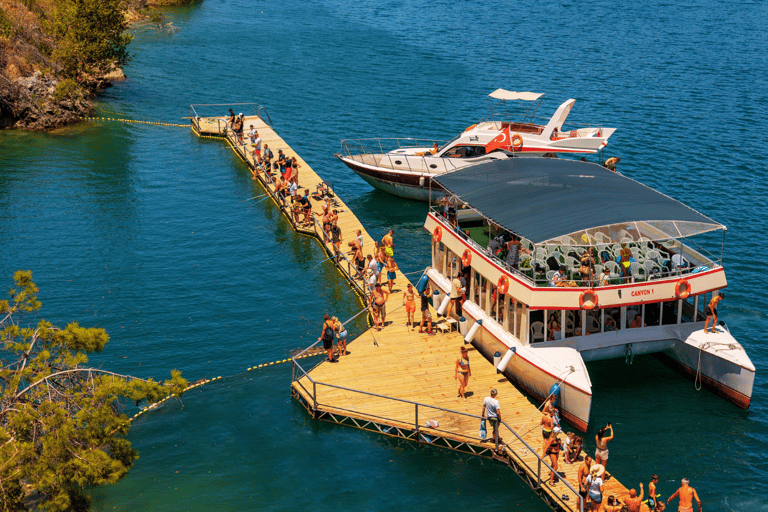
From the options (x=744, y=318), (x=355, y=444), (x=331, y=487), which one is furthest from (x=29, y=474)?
(x=744, y=318)

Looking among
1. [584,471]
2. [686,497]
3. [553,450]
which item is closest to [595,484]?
[584,471]

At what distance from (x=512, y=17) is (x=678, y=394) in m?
71.6

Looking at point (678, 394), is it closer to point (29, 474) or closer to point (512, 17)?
point (29, 474)

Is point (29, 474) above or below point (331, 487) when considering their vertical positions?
above

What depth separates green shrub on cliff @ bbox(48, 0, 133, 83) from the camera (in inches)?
2459

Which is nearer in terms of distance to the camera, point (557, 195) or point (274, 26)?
point (557, 195)

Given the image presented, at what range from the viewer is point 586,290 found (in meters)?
28.0

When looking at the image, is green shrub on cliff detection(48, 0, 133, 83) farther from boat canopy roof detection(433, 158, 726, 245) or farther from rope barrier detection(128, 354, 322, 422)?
rope barrier detection(128, 354, 322, 422)

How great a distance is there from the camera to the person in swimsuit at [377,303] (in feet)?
106

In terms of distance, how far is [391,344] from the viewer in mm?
31609

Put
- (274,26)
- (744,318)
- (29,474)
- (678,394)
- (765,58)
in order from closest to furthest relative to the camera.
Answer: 1. (29,474)
2. (678,394)
3. (744,318)
4. (765,58)
5. (274,26)

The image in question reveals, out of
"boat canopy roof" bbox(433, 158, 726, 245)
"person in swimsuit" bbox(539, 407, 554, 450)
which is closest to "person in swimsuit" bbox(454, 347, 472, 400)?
"person in swimsuit" bbox(539, 407, 554, 450)

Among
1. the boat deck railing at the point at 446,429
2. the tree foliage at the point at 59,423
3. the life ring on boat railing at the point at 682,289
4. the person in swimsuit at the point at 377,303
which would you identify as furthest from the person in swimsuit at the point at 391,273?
the tree foliage at the point at 59,423

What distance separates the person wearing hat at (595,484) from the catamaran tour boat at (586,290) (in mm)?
4343
